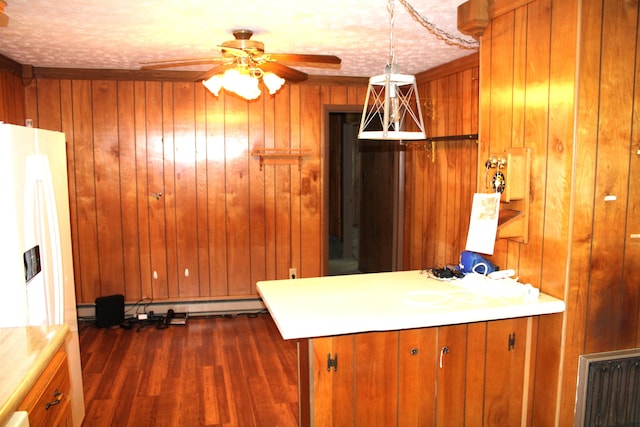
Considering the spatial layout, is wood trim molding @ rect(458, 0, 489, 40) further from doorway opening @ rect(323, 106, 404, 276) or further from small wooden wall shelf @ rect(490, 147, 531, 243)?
doorway opening @ rect(323, 106, 404, 276)

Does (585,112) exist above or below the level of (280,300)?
above

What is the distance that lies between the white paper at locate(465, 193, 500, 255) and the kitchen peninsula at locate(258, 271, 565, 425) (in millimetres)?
203

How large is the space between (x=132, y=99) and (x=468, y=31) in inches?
125

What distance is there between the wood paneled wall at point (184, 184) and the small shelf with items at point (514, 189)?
270 centimetres

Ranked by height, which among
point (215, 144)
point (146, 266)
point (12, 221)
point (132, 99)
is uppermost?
point (132, 99)

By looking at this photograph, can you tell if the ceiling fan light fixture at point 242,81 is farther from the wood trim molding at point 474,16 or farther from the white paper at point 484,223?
the white paper at point 484,223

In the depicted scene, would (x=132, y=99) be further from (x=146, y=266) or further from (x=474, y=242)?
(x=474, y=242)

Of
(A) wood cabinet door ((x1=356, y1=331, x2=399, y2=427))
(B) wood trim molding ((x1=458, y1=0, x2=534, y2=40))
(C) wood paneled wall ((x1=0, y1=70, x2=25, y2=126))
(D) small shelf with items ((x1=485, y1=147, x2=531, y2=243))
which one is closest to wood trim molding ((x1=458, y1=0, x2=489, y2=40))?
(B) wood trim molding ((x1=458, y1=0, x2=534, y2=40))

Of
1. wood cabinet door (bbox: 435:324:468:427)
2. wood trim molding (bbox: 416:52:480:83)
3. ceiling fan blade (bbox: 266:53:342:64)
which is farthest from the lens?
wood trim molding (bbox: 416:52:480:83)

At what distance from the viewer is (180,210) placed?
4.85 meters

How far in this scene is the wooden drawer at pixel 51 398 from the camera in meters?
1.58

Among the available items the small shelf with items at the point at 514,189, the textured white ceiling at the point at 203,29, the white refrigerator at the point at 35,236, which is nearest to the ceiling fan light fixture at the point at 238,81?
the textured white ceiling at the point at 203,29

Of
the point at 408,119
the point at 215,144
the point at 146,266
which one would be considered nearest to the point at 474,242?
the point at 408,119

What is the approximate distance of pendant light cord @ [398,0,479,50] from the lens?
9.33 ft
